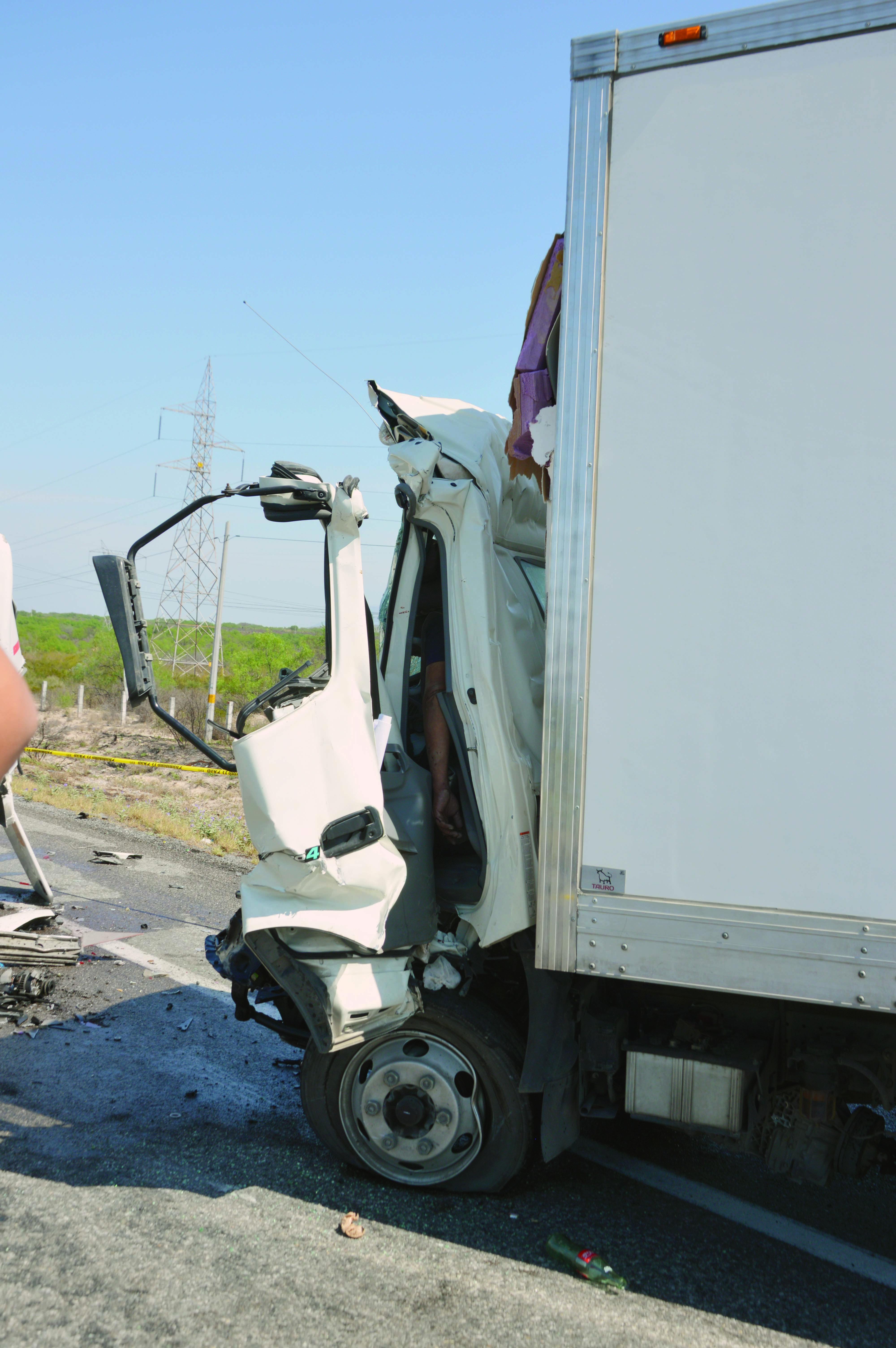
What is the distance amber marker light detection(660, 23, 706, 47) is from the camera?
9.43ft

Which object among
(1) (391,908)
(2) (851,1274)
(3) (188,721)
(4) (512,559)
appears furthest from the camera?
(3) (188,721)

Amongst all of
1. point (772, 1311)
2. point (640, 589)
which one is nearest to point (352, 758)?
point (640, 589)

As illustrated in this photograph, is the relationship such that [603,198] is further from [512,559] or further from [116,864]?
[116,864]

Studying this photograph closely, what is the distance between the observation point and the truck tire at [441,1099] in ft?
11.5

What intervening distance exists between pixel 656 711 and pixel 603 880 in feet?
1.80

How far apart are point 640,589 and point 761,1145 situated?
1945 mm

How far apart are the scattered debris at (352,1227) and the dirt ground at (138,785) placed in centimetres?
464

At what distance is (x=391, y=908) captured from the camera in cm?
345

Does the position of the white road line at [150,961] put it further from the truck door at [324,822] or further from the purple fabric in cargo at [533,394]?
the purple fabric in cargo at [533,394]

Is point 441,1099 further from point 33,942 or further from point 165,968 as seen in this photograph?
point 33,942

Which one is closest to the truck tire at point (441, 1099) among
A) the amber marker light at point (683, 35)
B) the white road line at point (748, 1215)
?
the white road line at point (748, 1215)

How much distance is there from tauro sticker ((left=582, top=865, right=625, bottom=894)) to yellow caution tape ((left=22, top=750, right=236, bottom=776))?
A: 1589cm

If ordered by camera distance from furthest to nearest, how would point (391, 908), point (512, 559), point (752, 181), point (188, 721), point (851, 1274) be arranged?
→ point (188, 721) → point (512, 559) → point (391, 908) → point (851, 1274) → point (752, 181)

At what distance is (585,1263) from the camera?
3141 mm
